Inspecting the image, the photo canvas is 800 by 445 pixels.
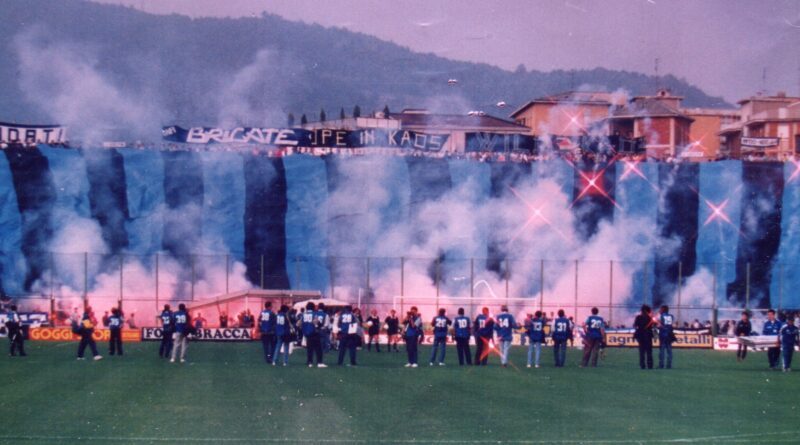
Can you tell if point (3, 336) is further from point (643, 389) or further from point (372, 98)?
point (372, 98)

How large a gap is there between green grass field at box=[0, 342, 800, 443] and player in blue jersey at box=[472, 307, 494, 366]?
557 mm

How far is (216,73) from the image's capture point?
239ft

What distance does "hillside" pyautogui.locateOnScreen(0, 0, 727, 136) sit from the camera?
7106 centimetres

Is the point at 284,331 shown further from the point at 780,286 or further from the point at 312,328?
the point at 780,286

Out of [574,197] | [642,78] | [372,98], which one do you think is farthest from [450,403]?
[642,78]

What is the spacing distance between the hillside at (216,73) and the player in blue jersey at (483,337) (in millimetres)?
42758

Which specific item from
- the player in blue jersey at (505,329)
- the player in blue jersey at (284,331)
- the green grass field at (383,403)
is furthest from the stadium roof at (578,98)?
the player in blue jersey at (284,331)

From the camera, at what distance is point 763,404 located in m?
19.4

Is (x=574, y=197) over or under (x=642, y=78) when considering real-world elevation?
under

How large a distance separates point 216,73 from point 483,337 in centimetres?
4840

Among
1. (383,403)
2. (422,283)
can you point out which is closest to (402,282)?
(422,283)

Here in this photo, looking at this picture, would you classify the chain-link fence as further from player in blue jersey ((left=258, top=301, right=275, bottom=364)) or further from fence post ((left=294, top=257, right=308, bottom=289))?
player in blue jersey ((left=258, top=301, right=275, bottom=364))

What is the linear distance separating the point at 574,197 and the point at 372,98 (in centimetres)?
2224

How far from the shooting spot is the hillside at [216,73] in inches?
2798
